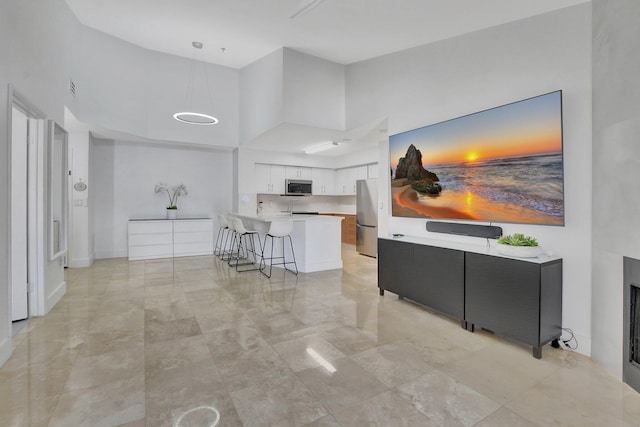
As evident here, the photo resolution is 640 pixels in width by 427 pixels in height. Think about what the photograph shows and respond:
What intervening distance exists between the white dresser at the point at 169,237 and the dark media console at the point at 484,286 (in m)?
4.65

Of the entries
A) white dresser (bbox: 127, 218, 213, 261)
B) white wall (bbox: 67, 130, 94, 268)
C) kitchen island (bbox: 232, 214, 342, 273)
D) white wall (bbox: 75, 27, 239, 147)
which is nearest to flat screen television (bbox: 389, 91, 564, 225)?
kitchen island (bbox: 232, 214, 342, 273)

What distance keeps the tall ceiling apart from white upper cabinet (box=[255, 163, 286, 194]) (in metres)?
2.51

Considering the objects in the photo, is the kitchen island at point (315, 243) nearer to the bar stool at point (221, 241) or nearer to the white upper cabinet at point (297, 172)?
the bar stool at point (221, 241)

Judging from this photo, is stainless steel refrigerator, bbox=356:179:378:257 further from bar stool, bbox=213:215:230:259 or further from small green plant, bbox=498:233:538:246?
small green plant, bbox=498:233:538:246

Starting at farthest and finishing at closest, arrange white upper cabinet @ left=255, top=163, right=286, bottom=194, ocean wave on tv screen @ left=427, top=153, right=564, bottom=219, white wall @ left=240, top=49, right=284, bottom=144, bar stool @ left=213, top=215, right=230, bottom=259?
white upper cabinet @ left=255, top=163, right=286, bottom=194 → bar stool @ left=213, top=215, right=230, bottom=259 → white wall @ left=240, top=49, right=284, bottom=144 → ocean wave on tv screen @ left=427, top=153, right=564, bottom=219

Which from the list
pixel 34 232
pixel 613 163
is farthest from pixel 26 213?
pixel 613 163

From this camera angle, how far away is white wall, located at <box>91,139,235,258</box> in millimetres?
6246

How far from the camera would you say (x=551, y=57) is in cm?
250

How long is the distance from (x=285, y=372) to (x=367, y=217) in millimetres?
4783

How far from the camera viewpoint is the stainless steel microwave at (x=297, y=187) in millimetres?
7352

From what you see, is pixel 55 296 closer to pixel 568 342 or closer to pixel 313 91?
pixel 313 91

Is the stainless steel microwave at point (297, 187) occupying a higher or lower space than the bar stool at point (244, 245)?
higher

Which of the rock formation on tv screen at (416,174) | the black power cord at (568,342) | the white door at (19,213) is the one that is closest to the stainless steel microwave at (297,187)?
the rock formation on tv screen at (416,174)

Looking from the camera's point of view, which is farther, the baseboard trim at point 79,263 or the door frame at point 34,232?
the baseboard trim at point 79,263
